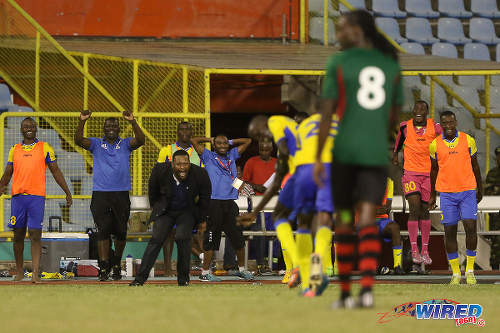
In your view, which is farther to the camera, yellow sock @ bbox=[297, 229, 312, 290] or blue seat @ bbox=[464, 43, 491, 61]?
blue seat @ bbox=[464, 43, 491, 61]

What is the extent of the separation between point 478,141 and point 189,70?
6303mm

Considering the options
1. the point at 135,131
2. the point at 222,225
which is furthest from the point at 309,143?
the point at 222,225

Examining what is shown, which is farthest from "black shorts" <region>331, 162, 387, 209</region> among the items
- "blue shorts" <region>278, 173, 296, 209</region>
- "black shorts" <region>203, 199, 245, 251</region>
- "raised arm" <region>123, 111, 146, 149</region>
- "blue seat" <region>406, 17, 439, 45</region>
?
"blue seat" <region>406, 17, 439, 45</region>

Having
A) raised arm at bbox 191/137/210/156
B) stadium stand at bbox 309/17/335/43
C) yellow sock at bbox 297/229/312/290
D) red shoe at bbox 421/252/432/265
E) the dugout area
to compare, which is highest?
stadium stand at bbox 309/17/335/43

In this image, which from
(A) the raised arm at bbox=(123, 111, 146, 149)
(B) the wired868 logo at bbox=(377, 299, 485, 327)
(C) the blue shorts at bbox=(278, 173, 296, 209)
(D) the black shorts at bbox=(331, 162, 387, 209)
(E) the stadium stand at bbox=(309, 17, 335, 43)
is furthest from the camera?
(E) the stadium stand at bbox=(309, 17, 335, 43)

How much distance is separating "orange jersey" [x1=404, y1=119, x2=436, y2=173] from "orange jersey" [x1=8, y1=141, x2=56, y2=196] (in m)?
5.32

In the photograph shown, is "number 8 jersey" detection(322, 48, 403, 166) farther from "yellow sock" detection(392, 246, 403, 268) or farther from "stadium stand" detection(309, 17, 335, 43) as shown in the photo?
"stadium stand" detection(309, 17, 335, 43)

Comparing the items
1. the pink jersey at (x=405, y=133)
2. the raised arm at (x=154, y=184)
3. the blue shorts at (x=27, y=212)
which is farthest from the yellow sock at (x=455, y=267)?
the blue shorts at (x=27, y=212)

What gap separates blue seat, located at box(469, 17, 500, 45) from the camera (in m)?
25.0

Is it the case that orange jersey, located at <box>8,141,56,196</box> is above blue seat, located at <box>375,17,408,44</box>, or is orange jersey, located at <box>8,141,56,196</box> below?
below

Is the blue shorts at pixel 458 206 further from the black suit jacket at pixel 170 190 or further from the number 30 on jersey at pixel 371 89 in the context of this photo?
the number 30 on jersey at pixel 371 89

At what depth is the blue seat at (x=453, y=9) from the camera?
25.5 meters

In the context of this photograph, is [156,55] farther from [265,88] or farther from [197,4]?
[197,4]

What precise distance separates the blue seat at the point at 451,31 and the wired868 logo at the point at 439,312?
18.1 metres
